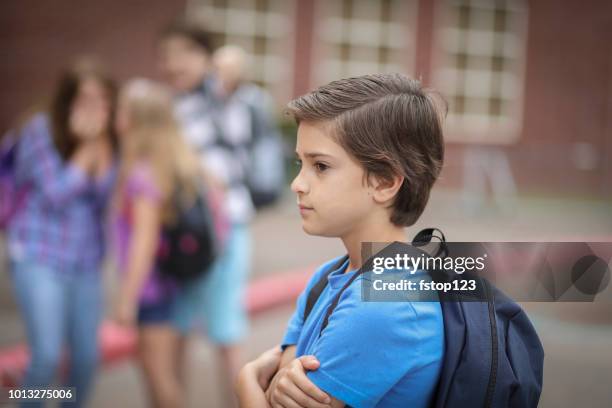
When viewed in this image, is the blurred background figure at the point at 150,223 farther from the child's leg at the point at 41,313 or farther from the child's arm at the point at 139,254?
the child's leg at the point at 41,313

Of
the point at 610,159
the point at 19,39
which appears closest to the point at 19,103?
the point at 19,39

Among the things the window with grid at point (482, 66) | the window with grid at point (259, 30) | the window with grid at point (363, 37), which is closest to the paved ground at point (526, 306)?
the window with grid at point (482, 66)

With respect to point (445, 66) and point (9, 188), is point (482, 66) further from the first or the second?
point (9, 188)

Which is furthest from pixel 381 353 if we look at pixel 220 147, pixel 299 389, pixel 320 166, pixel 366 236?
pixel 220 147

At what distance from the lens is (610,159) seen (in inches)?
526

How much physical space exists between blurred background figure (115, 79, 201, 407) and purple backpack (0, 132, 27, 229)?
0.44 m

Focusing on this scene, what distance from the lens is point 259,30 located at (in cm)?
1437

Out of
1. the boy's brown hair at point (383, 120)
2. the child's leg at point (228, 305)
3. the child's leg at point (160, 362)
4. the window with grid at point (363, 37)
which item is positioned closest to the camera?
Result: the boy's brown hair at point (383, 120)

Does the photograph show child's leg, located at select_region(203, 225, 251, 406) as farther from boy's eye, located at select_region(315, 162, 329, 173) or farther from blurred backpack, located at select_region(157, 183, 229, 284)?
boy's eye, located at select_region(315, 162, 329, 173)

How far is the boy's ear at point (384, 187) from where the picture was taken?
1.51 m

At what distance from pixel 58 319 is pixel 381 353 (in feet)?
7.84

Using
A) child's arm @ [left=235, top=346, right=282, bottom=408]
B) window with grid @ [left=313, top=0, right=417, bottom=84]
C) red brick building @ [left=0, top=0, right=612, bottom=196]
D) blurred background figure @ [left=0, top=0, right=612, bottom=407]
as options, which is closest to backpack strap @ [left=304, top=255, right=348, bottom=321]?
child's arm @ [left=235, top=346, right=282, bottom=408]

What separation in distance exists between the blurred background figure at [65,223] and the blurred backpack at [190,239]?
316 mm

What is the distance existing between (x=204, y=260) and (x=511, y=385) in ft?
7.76
